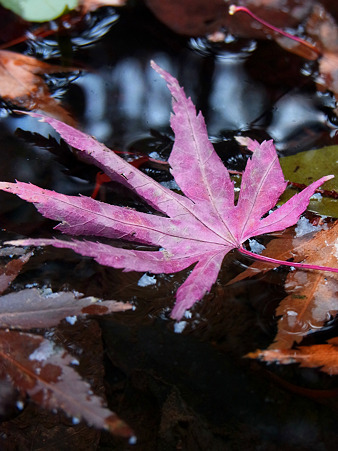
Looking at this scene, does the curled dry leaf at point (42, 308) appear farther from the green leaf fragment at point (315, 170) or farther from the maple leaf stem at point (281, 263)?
the green leaf fragment at point (315, 170)

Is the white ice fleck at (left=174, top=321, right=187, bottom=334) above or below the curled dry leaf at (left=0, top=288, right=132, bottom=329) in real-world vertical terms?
below

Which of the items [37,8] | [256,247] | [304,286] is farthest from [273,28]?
[304,286]

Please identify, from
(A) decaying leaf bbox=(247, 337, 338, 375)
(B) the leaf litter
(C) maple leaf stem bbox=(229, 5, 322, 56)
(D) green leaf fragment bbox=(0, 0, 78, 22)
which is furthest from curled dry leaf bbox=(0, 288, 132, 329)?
(C) maple leaf stem bbox=(229, 5, 322, 56)

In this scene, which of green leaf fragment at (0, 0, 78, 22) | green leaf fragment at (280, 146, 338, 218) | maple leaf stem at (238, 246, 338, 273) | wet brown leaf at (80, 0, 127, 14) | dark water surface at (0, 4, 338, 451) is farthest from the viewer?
wet brown leaf at (80, 0, 127, 14)

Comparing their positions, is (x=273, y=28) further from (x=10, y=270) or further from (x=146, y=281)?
(x=10, y=270)

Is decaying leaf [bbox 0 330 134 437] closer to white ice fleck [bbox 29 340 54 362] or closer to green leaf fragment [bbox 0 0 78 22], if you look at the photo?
white ice fleck [bbox 29 340 54 362]

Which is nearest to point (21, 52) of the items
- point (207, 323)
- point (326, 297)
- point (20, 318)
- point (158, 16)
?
point (158, 16)
